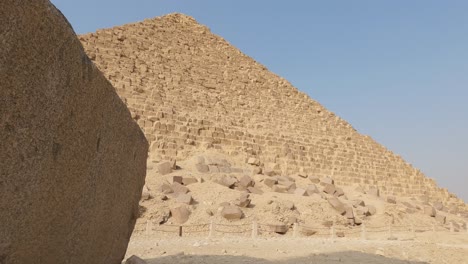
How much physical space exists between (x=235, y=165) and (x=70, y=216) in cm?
1375

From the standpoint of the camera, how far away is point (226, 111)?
2238cm

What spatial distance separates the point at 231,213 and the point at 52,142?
9128mm

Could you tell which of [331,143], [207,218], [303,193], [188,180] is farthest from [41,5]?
[331,143]

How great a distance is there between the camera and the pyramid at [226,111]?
59.8 feet

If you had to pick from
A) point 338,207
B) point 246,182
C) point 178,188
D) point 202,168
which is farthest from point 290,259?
point 202,168

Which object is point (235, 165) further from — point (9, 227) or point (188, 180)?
point (9, 227)

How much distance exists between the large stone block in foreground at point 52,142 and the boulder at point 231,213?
26.5ft

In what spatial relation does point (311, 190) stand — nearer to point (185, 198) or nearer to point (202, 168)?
point (202, 168)

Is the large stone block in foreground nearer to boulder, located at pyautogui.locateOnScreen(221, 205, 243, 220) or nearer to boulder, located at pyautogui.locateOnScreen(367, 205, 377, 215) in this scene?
boulder, located at pyautogui.locateOnScreen(221, 205, 243, 220)

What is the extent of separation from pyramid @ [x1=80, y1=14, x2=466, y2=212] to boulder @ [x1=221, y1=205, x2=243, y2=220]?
5.10 m

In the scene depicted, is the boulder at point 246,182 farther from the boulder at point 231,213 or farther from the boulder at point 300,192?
the boulder at point 231,213

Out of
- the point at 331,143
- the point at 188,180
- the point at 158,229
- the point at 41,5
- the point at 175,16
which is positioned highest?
the point at 175,16

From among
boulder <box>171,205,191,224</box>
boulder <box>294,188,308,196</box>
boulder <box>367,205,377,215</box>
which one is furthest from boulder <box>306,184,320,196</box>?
boulder <box>171,205,191,224</box>

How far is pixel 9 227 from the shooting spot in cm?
201
